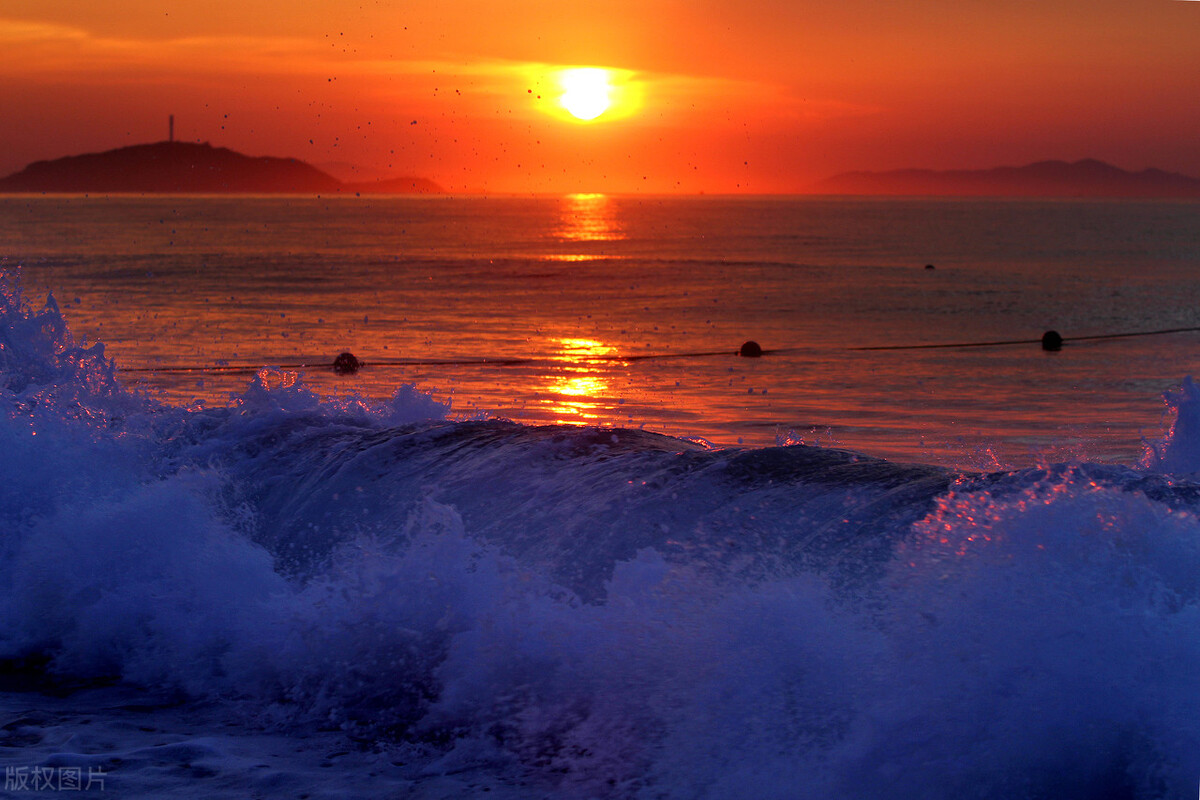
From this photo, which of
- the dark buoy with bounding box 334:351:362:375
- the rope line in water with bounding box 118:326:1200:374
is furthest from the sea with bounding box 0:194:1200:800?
the dark buoy with bounding box 334:351:362:375

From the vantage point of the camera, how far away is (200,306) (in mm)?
26703

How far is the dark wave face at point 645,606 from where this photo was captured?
13.0 feet

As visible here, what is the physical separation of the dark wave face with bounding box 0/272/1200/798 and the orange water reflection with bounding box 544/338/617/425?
4448 mm

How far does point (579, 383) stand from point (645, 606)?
1086 centimetres

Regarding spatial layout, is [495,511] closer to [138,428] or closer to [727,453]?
[727,453]

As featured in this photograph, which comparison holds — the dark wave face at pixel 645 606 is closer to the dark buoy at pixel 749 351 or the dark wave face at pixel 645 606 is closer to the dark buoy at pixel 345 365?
the dark buoy at pixel 345 365

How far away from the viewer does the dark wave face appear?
13.0 ft

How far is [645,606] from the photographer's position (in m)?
4.79

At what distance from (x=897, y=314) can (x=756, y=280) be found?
12240 millimetres

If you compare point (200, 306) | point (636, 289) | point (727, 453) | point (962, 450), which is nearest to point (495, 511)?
point (727, 453)

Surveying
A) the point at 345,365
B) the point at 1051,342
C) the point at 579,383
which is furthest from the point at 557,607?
the point at 1051,342

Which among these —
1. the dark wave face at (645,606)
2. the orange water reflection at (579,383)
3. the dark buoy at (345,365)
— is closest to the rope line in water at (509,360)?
the dark buoy at (345,365)

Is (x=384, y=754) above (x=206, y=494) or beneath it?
beneath

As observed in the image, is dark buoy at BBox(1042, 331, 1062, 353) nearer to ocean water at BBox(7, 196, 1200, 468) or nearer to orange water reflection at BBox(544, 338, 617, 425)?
ocean water at BBox(7, 196, 1200, 468)
